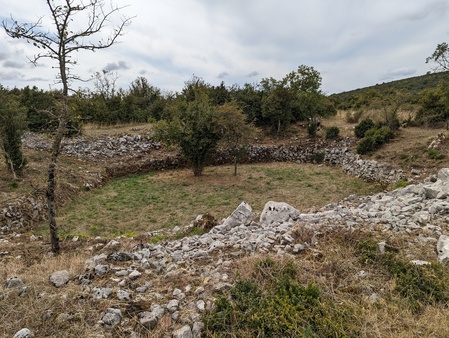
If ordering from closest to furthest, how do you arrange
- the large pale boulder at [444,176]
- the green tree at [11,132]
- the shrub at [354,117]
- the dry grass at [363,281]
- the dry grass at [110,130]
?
the dry grass at [363,281] → the large pale boulder at [444,176] → the green tree at [11,132] → the dry grass at [110,130] → the shrub at [354,117]

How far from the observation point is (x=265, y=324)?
2533mm

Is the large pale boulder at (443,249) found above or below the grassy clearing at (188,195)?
above

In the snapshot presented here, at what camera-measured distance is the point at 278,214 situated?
5812 millimetres

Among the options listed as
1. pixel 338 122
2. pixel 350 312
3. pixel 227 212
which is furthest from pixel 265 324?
pixel 338 122

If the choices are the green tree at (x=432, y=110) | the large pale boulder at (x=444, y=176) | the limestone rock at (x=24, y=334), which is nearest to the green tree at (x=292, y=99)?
the green tree at (x=432, y=110)

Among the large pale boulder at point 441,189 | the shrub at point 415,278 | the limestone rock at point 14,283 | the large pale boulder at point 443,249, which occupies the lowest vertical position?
the limestone rock at point 14,283

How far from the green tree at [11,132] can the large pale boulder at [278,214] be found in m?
10.4

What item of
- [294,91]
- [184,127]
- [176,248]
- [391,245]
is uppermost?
[294,91]

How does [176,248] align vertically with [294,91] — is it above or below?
below

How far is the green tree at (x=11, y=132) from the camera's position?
9.92 m

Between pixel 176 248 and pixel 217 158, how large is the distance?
43.5ft

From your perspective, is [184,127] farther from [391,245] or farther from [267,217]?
[391,245]

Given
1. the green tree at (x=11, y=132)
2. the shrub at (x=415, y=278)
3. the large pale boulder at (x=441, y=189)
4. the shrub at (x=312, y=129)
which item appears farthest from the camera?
the shrub at (x=312, y=129)

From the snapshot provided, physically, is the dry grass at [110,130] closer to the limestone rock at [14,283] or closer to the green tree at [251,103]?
the green tree at [251,103]
